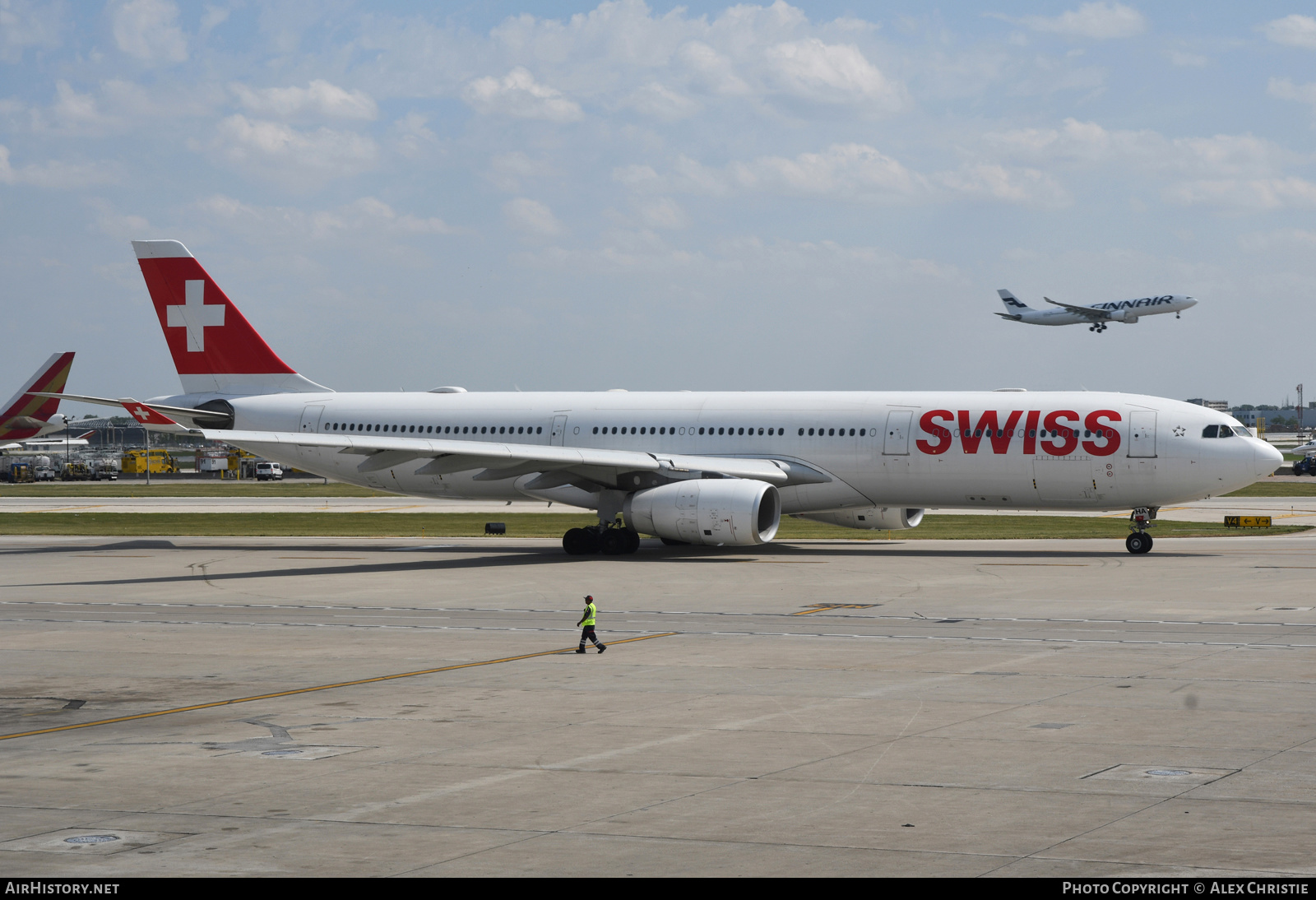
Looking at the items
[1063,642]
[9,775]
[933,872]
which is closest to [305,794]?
[9,775]

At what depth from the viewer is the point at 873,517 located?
132 feet

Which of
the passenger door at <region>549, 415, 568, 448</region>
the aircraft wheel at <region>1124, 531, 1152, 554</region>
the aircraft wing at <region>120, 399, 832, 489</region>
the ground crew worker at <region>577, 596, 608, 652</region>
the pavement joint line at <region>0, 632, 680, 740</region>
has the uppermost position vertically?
the passenger door at <region>549, 415, 568, 448</region>

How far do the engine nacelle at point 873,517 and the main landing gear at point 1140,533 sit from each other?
6272 mm

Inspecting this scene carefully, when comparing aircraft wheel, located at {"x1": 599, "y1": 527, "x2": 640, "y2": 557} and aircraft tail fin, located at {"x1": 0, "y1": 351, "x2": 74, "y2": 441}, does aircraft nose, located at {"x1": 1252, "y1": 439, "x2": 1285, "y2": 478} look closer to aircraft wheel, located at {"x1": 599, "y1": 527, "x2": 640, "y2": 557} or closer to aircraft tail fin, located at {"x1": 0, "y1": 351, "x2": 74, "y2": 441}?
aircraft wheel, located at {"x1": 599, "y1": 527, "x2": 640, "y2": 557}

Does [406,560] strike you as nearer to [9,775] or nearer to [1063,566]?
[1063,566]

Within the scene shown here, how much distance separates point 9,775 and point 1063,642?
48.0 ft

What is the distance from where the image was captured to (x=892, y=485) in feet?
122

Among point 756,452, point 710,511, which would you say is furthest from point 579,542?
point 756,452

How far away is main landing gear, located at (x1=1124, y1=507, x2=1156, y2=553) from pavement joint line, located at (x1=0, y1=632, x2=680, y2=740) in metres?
18.5

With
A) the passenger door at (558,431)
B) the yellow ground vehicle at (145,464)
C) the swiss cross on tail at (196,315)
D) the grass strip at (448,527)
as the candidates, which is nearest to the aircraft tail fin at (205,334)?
the swiss cross on tail at (196,315)

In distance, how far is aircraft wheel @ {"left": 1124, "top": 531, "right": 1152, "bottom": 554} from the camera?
36.2 metres

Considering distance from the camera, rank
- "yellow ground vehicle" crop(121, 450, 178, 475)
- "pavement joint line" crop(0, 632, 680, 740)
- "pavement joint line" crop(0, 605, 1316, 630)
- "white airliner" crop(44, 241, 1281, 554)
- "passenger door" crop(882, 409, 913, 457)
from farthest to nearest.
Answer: "yellow ground vehicle" crop(121, 450, 178, 475) → "passenger door" crop(882, 409, 913, 457) → "white airliner" crop(44, 241, 1281, 554) → "pavement joint line" crop(0, 605, 1316, 630) → "pavement joint line" crop(0, 632, 680, 740)

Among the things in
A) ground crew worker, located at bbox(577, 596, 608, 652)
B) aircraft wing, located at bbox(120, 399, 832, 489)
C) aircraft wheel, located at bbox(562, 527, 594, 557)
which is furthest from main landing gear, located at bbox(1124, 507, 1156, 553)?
ground crew worker, located at bbox(577, 596, 608, 652)

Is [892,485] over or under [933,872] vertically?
over
